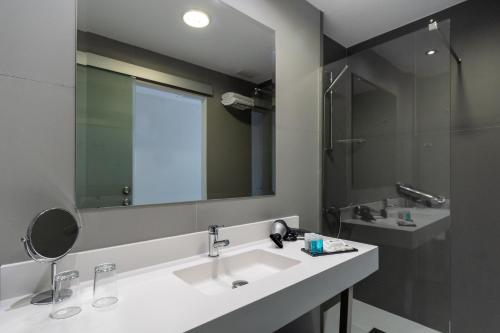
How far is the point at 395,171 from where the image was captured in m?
1.68

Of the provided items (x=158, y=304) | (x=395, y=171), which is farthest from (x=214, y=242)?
(x=395, y=171)

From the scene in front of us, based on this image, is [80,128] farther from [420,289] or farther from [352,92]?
[420,289]

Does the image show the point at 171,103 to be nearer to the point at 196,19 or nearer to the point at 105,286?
the point at 196,19

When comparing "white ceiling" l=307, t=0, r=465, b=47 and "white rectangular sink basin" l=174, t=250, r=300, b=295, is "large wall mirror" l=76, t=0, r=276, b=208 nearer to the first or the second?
"white rectangular sink basin" l=174, t=250, r=300, b=295

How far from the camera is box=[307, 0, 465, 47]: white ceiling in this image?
177 centimetres

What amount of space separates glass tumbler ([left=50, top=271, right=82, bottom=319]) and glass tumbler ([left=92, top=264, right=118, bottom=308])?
5cm

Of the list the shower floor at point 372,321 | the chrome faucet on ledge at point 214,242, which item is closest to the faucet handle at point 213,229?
the chrome faucet on ledge at point 214,242

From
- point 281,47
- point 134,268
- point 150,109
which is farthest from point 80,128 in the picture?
point 281,47

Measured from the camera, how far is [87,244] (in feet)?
2.94

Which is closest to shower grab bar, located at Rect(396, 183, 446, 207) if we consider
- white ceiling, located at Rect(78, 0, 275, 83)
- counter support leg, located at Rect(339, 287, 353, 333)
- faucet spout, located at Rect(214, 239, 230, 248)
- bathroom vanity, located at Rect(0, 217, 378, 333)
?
bathroom vanity, located at Rect(0, 217, 378, 333)

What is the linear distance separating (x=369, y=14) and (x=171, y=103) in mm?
1684

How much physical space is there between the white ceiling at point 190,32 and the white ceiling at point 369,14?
0.67 m

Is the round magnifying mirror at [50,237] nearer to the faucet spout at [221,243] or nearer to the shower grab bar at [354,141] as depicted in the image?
the faucet spout at [221,243]

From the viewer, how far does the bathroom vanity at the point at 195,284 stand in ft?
2.12
